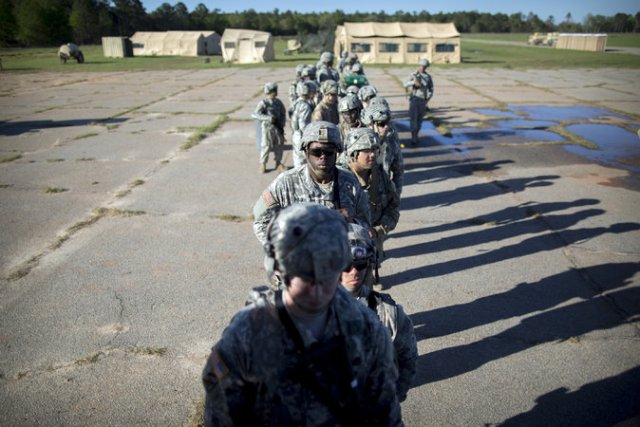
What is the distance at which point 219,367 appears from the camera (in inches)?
59.9

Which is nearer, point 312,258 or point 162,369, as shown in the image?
point 312,258

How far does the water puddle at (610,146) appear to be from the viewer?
10367mm

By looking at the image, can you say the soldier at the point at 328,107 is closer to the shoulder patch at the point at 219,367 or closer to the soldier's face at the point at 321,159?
the soldier's face at the point at 321,159

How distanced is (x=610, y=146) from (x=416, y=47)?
2868 cm

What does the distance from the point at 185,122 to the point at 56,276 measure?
1058 cm

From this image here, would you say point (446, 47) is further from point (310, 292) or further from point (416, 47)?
point (310, 292)

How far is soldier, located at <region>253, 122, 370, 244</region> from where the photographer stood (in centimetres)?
347

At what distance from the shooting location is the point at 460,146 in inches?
464

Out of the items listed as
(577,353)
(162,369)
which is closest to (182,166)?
(162,369)

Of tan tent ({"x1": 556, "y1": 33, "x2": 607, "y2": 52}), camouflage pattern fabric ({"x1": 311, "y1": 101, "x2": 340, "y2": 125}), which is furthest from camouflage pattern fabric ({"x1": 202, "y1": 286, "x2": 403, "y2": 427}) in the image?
tan tent ({"x1": 556, "y1": 33, "x2": 607, "y2": 52})

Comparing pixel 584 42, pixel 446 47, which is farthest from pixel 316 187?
pixel 584 42

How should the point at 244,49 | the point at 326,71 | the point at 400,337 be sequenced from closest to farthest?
the point at 400,337, the point at 326,71, the point at 244,49

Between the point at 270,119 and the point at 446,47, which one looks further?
the point at 446,47

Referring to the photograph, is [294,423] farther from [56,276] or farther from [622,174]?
[622,174]
